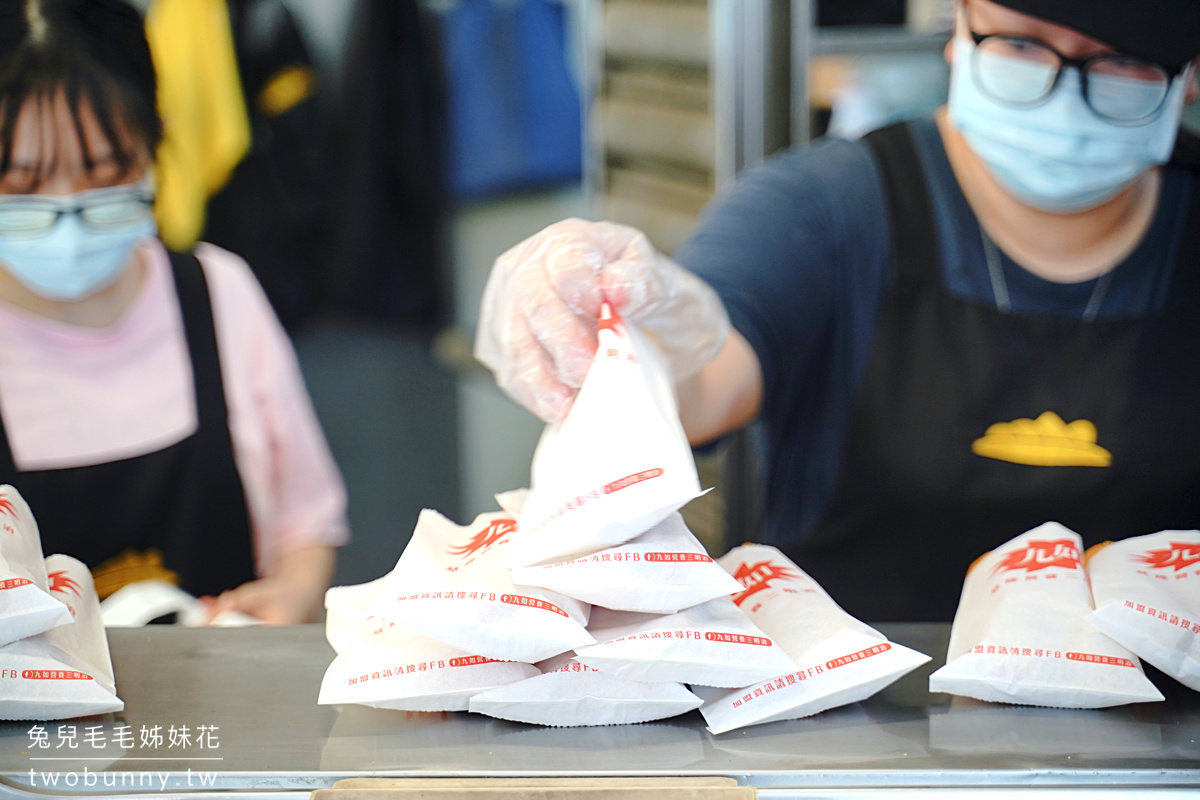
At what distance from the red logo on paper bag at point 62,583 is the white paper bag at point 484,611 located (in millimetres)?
267

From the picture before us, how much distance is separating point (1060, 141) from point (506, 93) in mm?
2033

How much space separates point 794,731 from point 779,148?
2.08 meters

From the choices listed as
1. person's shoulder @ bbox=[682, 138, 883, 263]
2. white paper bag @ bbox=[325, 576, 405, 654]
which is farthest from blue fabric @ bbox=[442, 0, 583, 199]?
white paper bag @ bbox=[325, 576, 405, 654]

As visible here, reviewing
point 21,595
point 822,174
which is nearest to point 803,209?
point 822,174

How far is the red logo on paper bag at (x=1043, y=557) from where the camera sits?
0.78 metres

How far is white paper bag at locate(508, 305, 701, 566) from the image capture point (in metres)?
0.67

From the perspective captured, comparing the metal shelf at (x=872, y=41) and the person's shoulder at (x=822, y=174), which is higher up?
the metal shelf at (x=872, y=41)

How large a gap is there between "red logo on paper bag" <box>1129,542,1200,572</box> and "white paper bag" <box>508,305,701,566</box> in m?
0.37

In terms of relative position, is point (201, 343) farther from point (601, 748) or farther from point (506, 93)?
point (506, 93)

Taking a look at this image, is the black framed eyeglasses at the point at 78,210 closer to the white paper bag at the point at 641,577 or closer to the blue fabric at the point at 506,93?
the white paper bag at the point at 641,577

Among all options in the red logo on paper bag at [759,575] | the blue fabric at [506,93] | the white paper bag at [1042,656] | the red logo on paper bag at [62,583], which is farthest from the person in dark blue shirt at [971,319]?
the blue fabric at [506,93]

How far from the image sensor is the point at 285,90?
2848 millimetres

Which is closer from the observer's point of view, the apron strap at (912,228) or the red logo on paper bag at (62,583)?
the red logo on paper bag at (62,583)

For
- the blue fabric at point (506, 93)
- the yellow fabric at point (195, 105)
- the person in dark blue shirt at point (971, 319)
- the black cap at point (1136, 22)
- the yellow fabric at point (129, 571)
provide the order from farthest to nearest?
1. the blue fabric at point (506, 93)
2. the yellow fabric at point (195, 105)
3. the yellow fabric at point (129, 571)
4. the person in dark blue shirt at point (971, 319)
5. the black cap at point (1136, 22)
